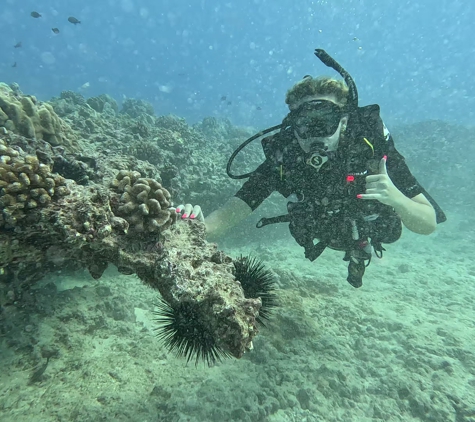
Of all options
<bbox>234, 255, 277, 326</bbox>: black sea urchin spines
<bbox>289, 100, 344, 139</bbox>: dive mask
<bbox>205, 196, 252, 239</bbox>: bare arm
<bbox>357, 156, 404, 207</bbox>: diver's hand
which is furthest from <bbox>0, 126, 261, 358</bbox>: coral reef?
<bbox>289, 100, 344, 139</bbox>: dive mask

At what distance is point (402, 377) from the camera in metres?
3.66

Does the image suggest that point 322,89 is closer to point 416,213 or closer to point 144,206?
point 416,213

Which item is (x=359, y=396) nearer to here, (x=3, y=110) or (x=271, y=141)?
(x=271, y=141)

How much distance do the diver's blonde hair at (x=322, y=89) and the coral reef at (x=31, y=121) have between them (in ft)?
14.1

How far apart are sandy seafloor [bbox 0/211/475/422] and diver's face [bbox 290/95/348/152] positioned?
2.62 metres

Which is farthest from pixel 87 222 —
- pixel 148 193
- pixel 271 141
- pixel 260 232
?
pixel 260 232

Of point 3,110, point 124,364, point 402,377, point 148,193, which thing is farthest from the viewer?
point 3,110

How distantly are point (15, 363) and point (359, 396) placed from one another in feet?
13.4

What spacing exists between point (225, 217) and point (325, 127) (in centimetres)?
202

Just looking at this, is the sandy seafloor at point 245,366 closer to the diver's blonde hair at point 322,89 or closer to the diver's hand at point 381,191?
the diver's hand at point 381,191

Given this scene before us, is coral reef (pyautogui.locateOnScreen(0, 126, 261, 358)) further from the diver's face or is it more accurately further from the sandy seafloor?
the diver's face

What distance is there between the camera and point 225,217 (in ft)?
14.6

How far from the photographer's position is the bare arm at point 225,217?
4238 millimetres

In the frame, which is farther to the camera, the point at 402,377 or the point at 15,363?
the point at 402,377
